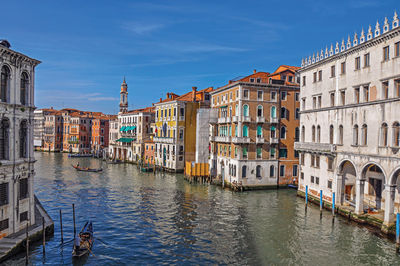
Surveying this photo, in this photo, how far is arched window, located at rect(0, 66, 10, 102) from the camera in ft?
54.9

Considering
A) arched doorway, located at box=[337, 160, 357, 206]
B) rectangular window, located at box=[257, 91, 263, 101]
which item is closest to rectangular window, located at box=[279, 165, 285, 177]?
rectangular window, located at box=[257, 91, 263, 101]

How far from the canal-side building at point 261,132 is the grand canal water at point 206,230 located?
2484 millimetres

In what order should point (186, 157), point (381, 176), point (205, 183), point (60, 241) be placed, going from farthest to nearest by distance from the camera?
point (186, 157), point (205, 183), point (381, 176), point (60, 241)

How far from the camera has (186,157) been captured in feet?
171

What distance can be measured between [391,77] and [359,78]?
10.2ft

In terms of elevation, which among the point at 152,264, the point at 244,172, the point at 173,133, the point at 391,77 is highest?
the point at 391,77

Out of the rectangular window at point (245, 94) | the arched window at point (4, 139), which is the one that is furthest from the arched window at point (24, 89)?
the rectangular window at point (245, 94)

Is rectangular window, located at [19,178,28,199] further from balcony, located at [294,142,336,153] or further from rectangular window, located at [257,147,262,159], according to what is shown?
rectangular window, located at [257,147,262,159]

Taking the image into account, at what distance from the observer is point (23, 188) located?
18391 mm


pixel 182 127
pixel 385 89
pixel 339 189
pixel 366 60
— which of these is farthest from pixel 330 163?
pixel 182 127

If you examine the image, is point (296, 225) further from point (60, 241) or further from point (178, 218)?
point (60, 241)

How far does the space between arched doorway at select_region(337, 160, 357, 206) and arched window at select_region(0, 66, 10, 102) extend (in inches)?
892

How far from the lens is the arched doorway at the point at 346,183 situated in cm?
2638

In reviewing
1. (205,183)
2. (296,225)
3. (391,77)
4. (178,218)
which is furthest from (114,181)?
(391,77)
